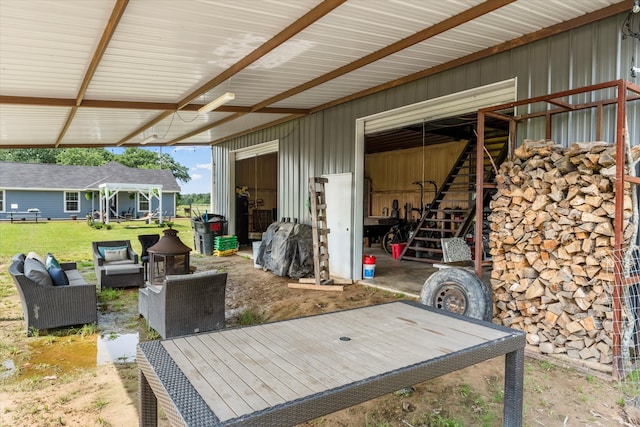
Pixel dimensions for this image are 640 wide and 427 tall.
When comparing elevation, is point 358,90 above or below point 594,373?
above

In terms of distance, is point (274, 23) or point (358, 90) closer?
point (274, 23)

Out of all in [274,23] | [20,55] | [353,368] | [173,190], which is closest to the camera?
[353,368]

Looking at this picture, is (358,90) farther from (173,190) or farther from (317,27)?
(173,190)

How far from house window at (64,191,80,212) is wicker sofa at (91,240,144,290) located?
1999 centimetres

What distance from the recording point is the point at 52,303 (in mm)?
4594

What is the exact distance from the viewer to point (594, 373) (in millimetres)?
3516

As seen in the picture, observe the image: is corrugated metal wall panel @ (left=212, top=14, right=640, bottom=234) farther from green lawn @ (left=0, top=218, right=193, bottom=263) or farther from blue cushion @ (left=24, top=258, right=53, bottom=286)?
green lawn @ (left=0, top=218, right=193, bottom=263)

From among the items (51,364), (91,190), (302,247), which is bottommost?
(51,364)

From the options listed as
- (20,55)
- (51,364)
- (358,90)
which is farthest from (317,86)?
(51,364)

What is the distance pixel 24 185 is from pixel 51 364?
943 inches

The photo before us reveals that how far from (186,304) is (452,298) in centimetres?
298

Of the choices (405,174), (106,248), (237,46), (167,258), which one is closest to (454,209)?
(405,174)

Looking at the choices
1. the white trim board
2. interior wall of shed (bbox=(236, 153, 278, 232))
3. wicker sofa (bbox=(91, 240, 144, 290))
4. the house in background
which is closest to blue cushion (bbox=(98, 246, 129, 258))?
wicker sofa (bbox=(91, 240, 144, 290))

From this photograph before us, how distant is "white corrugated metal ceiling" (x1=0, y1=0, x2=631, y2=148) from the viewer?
12.4 feet
